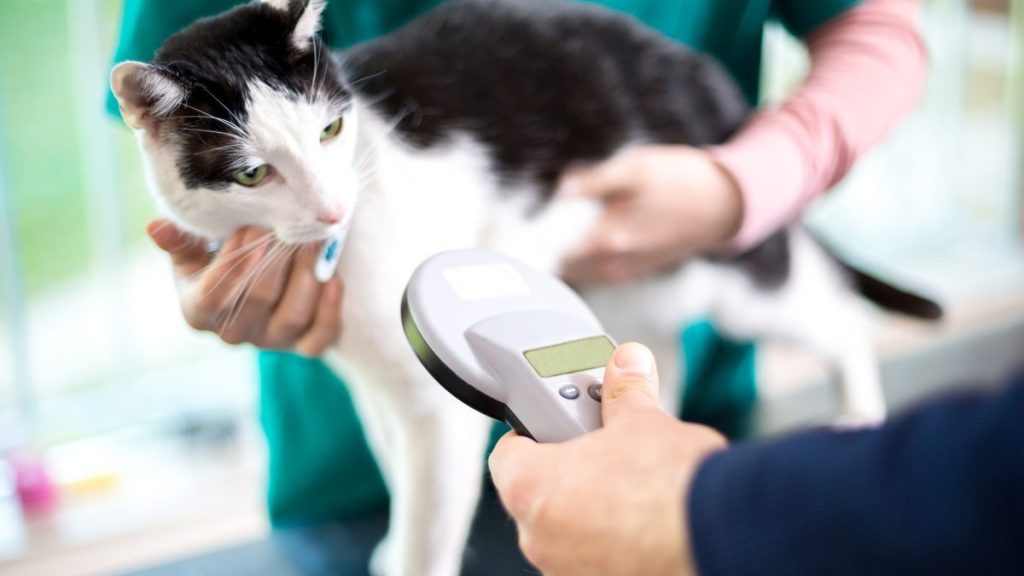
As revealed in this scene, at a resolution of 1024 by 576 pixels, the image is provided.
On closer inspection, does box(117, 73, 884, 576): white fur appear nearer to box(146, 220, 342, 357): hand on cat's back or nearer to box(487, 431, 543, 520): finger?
box(146, 220, 342, 357): hand on cat's back

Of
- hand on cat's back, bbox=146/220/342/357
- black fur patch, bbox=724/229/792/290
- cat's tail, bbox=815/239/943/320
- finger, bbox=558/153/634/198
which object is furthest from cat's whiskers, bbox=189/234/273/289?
cat's tail, bbox=815/239/943/320

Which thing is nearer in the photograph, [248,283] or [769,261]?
[248,283]

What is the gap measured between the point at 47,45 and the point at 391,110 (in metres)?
0.18

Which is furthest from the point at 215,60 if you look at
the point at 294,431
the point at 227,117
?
the point at 294,431

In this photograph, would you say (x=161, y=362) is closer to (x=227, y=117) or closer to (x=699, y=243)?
(x=227, y=117)

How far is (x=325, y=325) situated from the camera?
0.50 m

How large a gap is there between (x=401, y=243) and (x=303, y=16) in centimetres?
13

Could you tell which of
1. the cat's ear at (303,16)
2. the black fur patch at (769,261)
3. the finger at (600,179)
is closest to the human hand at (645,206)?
the finger at (600,179)

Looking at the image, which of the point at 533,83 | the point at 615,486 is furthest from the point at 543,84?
the point at 615,486

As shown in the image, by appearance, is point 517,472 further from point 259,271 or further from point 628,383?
point 259,271

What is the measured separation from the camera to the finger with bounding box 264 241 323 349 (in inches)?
18.6

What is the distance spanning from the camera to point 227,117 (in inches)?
17.1

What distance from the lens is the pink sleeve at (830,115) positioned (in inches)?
24.3

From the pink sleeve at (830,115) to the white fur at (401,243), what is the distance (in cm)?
10
